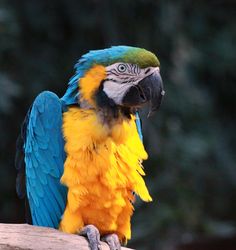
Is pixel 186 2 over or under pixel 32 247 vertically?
over

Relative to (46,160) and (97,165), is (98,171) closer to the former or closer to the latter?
(97,165)

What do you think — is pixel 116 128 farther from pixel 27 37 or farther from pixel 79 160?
pixel 27 37

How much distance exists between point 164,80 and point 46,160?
181cm

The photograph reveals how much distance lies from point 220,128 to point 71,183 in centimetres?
251

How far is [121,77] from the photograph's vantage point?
2129mm

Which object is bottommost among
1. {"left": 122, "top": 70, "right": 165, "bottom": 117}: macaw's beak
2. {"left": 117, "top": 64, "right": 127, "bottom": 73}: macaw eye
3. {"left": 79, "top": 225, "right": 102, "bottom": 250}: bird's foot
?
{"left": 79, "top": 225, "right": 102, "bottom": 250}: bird's foot

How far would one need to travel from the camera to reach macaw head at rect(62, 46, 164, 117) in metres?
2.12

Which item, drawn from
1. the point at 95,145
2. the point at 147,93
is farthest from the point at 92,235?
the point at 147,93

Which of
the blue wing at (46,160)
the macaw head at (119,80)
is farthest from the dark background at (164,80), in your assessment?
the macaw head at (119,80)

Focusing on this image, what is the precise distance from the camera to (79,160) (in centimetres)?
216

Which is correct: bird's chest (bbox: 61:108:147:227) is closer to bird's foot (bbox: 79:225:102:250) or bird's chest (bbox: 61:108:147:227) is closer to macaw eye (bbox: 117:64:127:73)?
bird's foot (bbox: 79:225:102:250)

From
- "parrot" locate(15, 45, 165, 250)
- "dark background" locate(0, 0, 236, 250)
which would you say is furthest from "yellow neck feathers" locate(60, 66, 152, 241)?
"dark background" locate(0, 0, 236, 250)

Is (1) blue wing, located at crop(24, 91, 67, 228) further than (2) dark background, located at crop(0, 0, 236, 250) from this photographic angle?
No

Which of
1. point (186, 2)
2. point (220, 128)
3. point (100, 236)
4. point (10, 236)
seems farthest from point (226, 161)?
point (10, 236)
